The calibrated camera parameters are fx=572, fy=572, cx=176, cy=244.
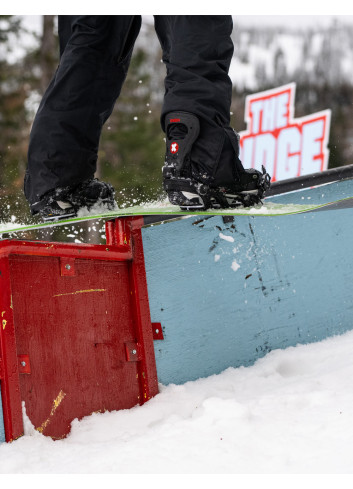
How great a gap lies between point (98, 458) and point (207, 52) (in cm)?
104

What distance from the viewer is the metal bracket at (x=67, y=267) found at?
1.54 metres

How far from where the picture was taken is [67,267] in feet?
5.11

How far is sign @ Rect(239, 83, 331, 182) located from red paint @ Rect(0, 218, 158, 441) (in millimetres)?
6845

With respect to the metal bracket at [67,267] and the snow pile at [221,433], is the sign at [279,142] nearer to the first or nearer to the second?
the snow pile at [221,433]

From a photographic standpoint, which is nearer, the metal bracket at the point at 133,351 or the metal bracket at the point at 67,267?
the metal bracket at the point at 67,267

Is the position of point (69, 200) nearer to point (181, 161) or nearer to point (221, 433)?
point (181, 161)

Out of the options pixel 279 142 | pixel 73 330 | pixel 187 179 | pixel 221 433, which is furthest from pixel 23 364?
pixel 279 142

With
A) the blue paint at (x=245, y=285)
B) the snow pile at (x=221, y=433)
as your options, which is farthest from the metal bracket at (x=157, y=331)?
the snow pile at (x=221, y=433)

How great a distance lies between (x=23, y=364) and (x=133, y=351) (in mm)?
390

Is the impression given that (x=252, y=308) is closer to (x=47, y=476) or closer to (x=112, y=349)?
(x=112, y=349)

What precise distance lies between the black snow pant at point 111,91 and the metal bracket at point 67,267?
243mm

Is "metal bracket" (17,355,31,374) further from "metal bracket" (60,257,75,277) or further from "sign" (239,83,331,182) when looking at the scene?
"sign" (239,83,331,182)

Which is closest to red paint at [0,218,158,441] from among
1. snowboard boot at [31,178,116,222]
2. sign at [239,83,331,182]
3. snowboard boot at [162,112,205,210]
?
snowboard boot at [31,178,116,222]
